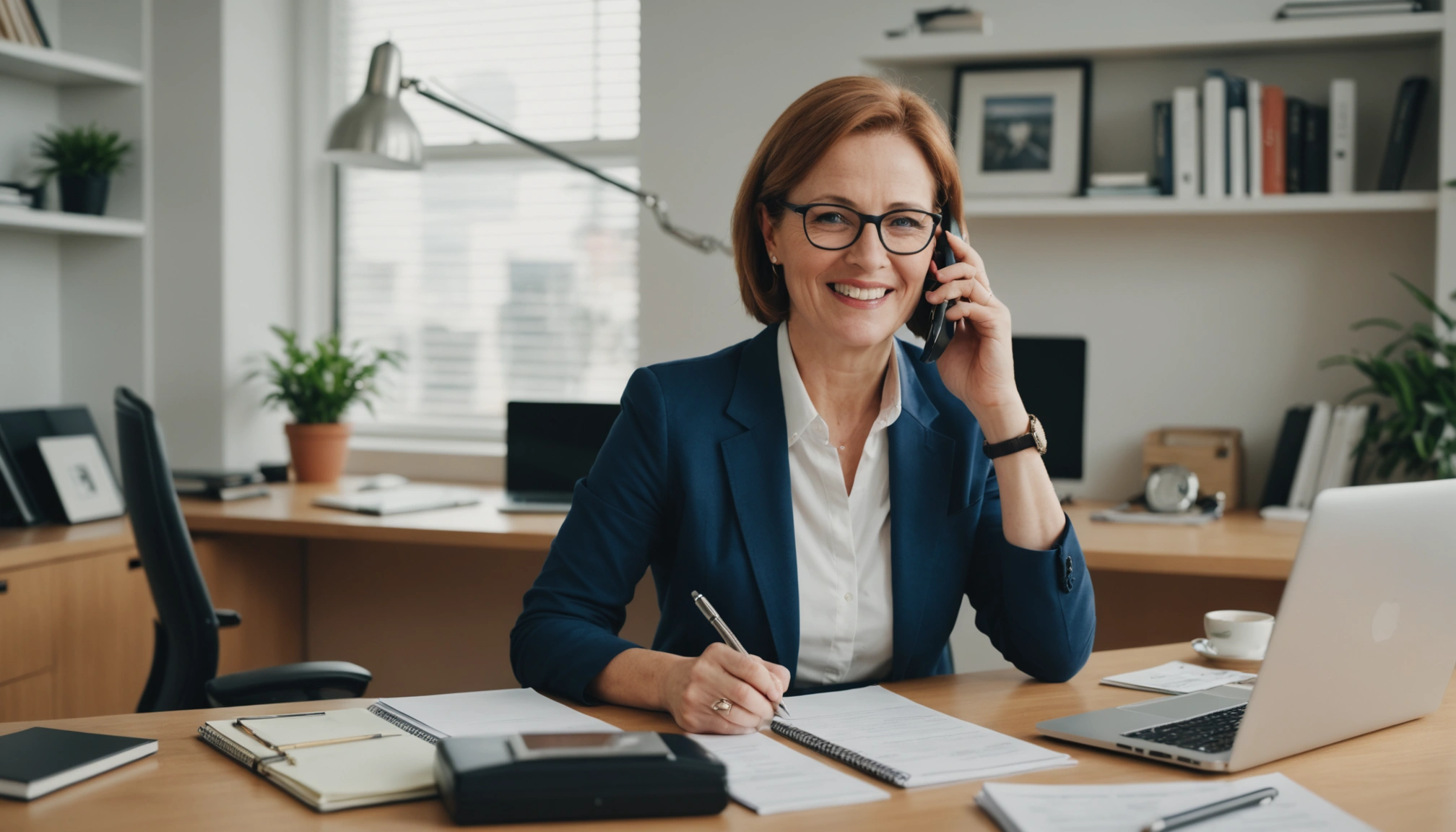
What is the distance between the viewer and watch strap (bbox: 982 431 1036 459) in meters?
1.38

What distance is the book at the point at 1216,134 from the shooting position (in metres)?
2.71

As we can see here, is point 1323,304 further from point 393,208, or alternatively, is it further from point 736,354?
point 393,208

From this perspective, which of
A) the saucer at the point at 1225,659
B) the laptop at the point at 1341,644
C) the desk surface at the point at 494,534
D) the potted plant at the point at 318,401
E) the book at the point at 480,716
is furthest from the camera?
the potted plant at the point at 318,401

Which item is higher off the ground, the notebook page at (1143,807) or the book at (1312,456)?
the book at (1312,456)

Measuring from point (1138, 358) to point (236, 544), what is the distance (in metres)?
2.34

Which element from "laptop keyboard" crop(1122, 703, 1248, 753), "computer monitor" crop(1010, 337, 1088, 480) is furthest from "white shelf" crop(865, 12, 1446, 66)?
"laptop keyboard" crop(1122, 703, 1248, 753)

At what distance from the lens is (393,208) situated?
3758mm

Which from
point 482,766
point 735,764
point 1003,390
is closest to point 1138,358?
point 1003,390

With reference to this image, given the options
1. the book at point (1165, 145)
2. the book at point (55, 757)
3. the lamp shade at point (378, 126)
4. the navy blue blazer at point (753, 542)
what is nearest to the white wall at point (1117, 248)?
the book at point (1165, 145)

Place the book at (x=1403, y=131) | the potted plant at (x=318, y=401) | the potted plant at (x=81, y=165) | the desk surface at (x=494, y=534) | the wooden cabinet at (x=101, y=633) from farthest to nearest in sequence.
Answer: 1. the potted plant at (x=318, y=401)
2. the potted plant at (x=81, y=165)
3. the book at (x=1403, y=131)
4. the wooden cabinet at (x=101, y=633)
5. the desk surface at (x=494, y=534)

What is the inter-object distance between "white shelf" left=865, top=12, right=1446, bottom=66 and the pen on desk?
221 centimetres

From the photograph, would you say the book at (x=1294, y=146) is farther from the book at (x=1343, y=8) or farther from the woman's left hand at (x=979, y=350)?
the woman's left hand at (x=979, y=350)

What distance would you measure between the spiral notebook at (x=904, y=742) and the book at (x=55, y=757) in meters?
0.58

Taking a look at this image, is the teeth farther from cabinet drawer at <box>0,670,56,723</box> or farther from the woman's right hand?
cabinet drawer at <box>0,670,56,723</box>
